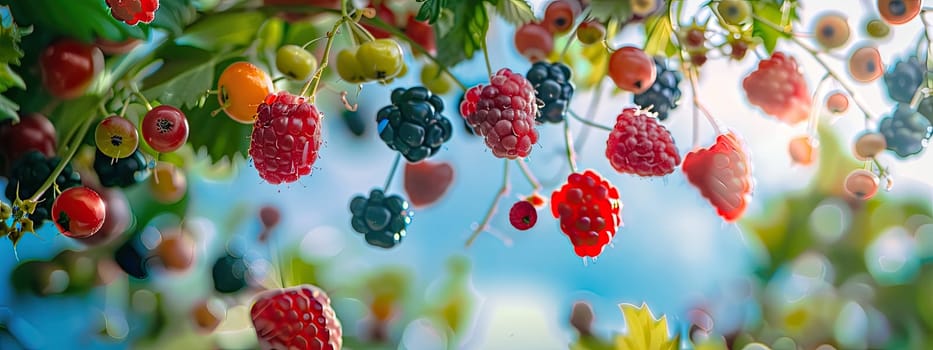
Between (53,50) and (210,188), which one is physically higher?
(53,50)

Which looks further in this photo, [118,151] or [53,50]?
[53,50]

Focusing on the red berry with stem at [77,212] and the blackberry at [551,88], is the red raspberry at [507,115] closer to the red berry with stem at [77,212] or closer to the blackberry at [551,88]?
the blackberry at [551,88]

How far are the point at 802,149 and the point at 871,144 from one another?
11cm

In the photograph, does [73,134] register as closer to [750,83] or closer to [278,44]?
[278,44]

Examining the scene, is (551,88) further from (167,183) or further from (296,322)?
(167,183)

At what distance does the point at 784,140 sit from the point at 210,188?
0.73 meters

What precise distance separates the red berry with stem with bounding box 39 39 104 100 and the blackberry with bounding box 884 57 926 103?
28.2 inches

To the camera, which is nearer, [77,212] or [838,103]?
[77,212]

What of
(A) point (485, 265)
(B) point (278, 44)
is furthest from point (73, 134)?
(A) point (485, 265)

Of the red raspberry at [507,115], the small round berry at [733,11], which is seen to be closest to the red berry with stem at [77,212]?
the red raspberry at [507,115]

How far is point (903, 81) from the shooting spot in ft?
2.54

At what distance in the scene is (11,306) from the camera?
0.98 m

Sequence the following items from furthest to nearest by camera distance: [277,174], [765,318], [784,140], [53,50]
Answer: [765,318] → [784,140] → [53,50] → [277,174]

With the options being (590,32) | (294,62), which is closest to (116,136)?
(294,62)
